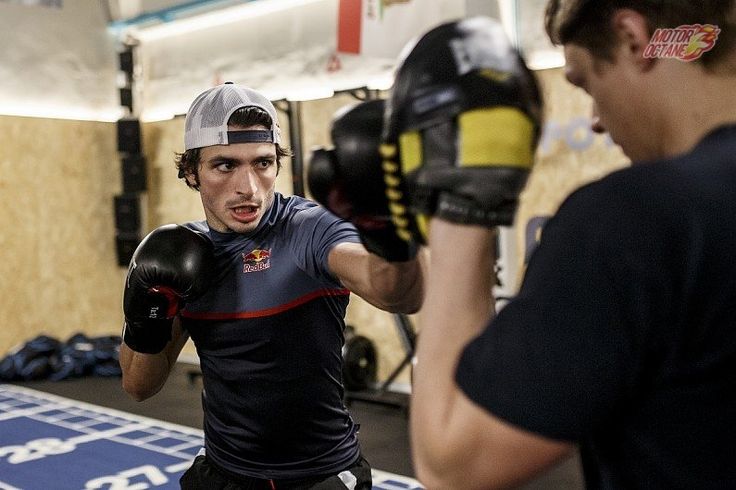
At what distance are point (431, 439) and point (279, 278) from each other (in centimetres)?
122

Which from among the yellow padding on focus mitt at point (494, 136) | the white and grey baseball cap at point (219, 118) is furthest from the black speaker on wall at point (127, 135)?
the yellow padding on focus mitt at point (494, 136)

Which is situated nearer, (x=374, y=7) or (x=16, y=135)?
(x=374, y=7)

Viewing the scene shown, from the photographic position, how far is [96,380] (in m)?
6.64

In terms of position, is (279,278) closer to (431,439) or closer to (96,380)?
(431,439)

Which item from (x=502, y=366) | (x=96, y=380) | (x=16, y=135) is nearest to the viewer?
(x=502, y=366)

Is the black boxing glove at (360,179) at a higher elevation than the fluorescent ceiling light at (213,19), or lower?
lower

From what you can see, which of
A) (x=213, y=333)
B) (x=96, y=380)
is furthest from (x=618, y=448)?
(x=96, y=380)

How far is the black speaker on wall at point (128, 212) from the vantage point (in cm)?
764

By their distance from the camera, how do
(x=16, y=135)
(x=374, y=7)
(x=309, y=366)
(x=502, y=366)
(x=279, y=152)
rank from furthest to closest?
(x=16, y=135) < (x=374, y=7) < (x=279, y=152) < (x=309, y=366) < (x=502, y=366)

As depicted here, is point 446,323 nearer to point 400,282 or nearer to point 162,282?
point 400,282

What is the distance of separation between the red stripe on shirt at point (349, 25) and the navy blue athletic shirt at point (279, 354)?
173 inches

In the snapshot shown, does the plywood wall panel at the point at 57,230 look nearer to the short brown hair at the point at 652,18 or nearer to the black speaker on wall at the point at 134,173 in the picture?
the black speaker on wall at the point at 134,173

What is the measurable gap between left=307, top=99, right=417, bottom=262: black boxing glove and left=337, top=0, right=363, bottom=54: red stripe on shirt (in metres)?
5.07

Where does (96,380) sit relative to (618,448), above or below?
below
